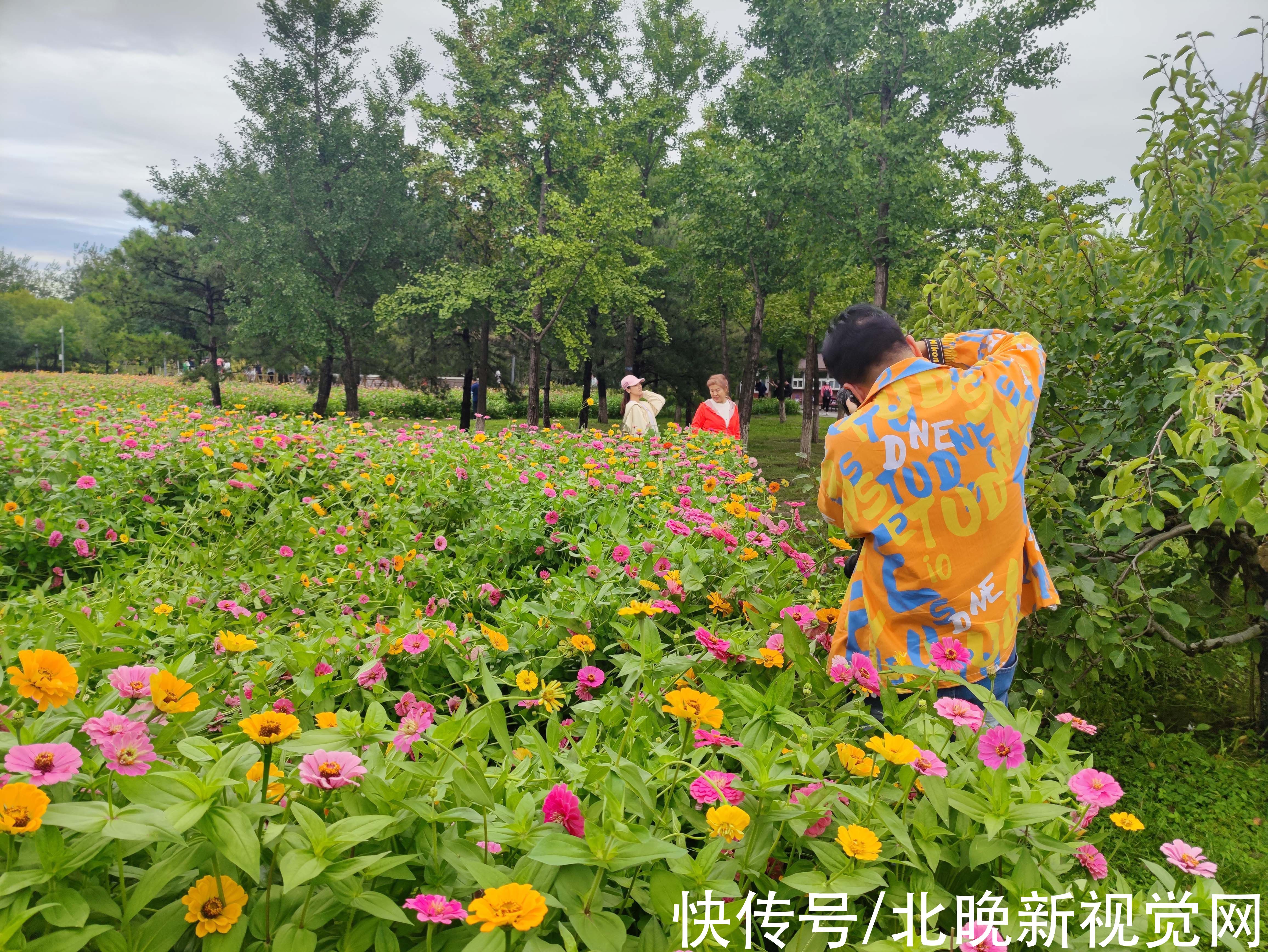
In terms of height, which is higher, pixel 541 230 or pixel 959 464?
pixel 541 230

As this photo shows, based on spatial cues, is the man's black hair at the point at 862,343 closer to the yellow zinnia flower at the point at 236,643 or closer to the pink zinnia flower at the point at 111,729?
the yellow zinnia flower at the point at 236,643

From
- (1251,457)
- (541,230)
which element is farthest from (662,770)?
(541,230)

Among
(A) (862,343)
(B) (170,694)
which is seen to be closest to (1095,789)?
(A) (862,343)

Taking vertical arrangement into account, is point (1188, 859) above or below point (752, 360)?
below

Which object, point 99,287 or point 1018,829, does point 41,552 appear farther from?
point 99,287

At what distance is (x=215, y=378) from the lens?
22047mm

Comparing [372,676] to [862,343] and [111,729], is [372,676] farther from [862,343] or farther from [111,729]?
[862,343]

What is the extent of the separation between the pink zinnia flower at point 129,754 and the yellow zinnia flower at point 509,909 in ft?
1.58

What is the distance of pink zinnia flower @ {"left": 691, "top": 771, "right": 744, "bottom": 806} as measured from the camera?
112cm

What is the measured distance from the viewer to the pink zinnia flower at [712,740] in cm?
124

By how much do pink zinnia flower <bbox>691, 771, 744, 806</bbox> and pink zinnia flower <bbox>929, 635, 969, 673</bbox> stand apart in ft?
2.05

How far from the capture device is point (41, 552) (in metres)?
3.56

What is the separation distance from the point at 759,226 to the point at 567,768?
1404 centimetres

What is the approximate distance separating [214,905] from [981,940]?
96 centimetres
